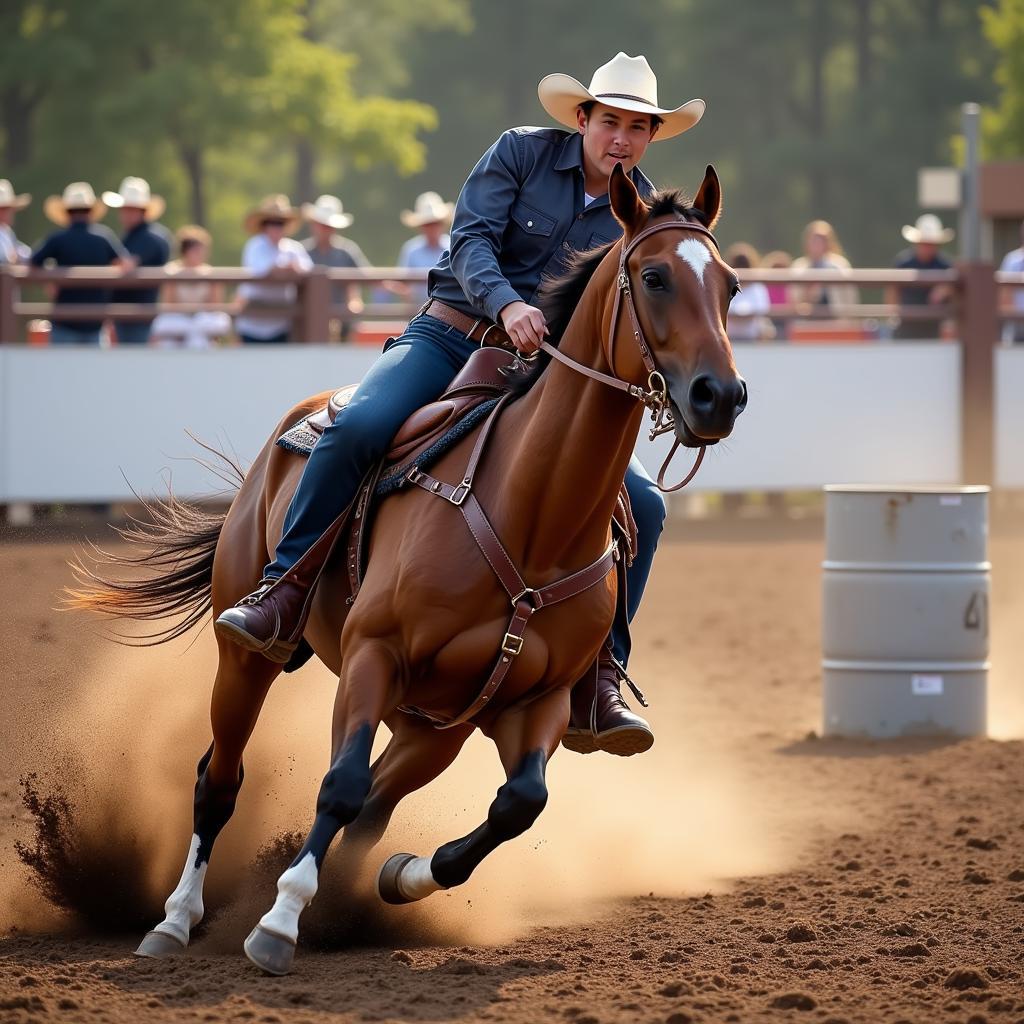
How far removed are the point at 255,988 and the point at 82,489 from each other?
35.2ft

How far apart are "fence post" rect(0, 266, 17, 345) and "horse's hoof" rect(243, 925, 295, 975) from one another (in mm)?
10763

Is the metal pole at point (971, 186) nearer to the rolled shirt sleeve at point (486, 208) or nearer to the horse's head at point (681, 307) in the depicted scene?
the rolled shirt sleeve at point (486, 208)

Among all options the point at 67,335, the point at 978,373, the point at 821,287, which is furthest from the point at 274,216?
the point at 978,373

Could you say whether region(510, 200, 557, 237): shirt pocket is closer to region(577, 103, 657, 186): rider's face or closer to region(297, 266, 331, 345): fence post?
region(577, 103, 657, 186): rider's face

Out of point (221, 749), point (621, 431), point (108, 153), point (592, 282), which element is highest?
point (108, 153)

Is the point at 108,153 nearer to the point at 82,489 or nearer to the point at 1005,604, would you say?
the point at 82,489

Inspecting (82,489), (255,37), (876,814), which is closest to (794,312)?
(82,489)

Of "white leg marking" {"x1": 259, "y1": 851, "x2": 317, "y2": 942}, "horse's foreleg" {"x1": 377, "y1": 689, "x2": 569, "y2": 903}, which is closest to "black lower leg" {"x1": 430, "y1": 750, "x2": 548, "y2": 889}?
"horse's foreleg" {"x1": 377, "y1": 689, "x2": 569, "y2": 903}

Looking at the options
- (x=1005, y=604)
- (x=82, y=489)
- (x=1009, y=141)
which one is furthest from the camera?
(x=1009, y=141)

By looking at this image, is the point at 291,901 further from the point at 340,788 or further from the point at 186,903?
the point at 186,903

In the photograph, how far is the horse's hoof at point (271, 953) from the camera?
16.2ft

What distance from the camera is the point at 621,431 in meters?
5.11

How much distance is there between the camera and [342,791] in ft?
16.4

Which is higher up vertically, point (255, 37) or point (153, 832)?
point (255, 37)
